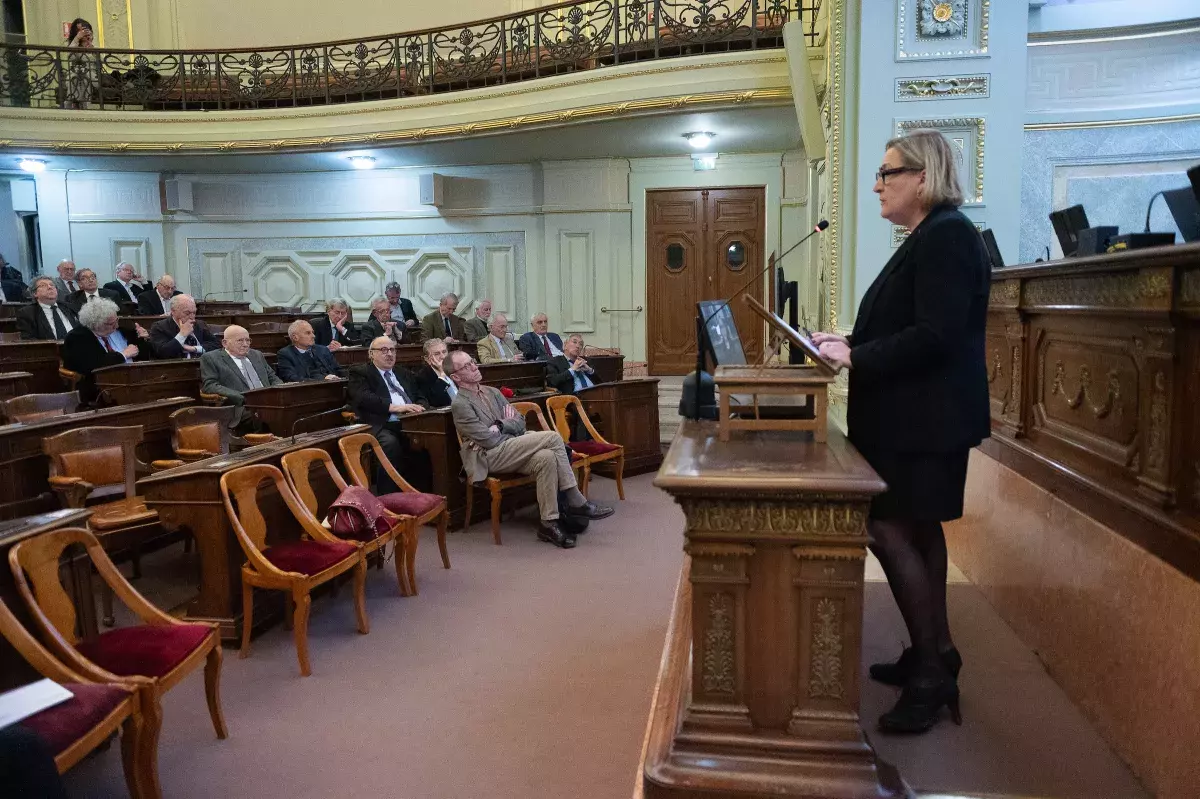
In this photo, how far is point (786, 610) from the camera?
5.37 ft

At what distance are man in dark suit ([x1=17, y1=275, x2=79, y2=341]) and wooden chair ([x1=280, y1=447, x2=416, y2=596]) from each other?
4579 millimetres

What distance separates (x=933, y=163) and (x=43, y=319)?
7.66 meters

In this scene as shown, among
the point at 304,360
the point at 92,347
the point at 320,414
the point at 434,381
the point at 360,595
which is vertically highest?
the point at 92,347

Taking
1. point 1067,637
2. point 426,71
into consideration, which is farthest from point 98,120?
point 1067,637

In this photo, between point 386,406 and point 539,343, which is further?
point 539,343

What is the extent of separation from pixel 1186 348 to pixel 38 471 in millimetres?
4467

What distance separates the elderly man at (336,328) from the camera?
27.2ft

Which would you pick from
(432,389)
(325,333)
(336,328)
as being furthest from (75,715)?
(336,328)

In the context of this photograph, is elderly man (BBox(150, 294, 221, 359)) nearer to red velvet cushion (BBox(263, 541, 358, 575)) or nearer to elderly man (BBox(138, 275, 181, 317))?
elderly man (BBox(138, 275, 181, 317))

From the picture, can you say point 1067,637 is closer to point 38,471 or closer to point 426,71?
point 38,471

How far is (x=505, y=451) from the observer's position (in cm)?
472

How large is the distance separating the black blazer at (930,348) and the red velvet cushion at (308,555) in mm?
2171

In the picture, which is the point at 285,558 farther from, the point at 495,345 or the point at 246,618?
the point at 495,345

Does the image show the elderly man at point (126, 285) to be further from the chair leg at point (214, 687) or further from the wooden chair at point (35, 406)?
the chair leg at point (214, 687)
